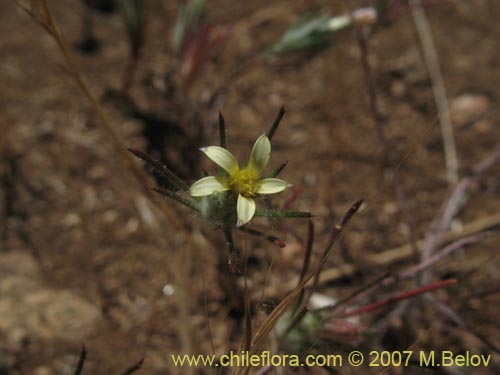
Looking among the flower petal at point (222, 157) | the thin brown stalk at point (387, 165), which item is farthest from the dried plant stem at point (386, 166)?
the flower petal at point (222, 157)

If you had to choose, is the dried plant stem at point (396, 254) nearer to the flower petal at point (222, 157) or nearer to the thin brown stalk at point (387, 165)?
the thin brown stalk at point (387, 165)

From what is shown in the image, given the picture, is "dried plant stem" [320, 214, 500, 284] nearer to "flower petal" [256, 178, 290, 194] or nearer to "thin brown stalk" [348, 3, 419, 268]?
"thin brown stalk" [348, 3, 419, 268]

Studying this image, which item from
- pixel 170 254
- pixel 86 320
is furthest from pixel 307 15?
pixel 86 320

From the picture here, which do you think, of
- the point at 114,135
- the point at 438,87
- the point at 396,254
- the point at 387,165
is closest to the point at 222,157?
the point at 114,135

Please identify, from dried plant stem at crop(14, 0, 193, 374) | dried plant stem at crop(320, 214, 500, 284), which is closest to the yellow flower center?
dried plant stem at crop(14, 0, 193, 374)

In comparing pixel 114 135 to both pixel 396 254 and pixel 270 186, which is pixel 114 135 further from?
pixel 396 254

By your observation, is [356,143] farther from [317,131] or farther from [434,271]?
[434,271]
